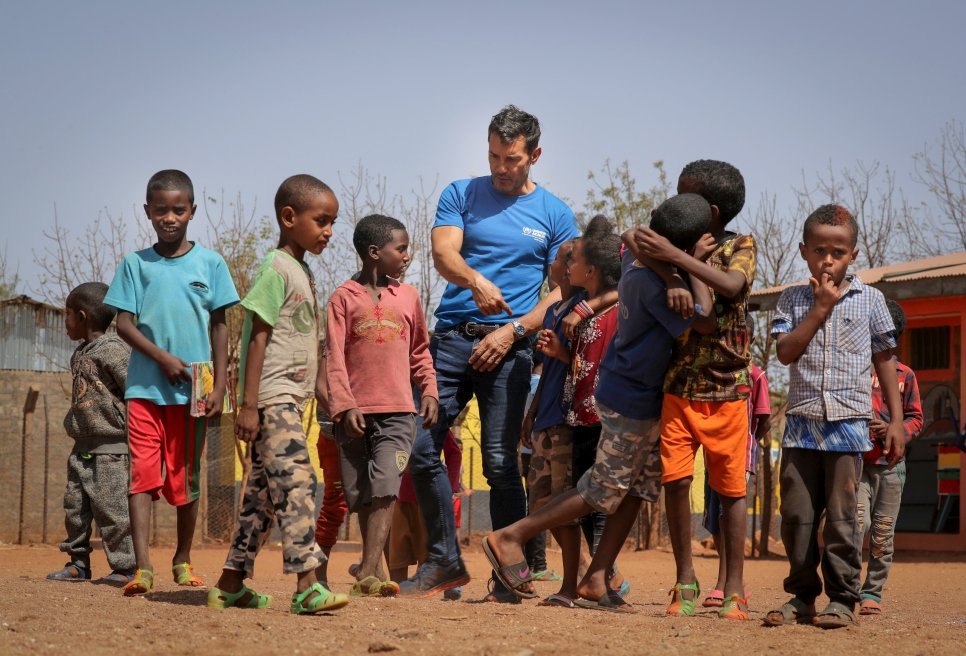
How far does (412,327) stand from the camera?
16.8 ft

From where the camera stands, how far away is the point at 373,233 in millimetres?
5047

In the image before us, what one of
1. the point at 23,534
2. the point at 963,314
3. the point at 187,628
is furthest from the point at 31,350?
the point at 187,628

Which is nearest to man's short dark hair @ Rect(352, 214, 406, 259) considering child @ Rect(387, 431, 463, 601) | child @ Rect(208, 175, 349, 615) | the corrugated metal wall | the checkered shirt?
child @ Rect(208, 175, 349, 615)

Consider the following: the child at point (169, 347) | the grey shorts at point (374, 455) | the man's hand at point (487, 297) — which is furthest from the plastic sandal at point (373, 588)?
the man's hand at point (487, 297)

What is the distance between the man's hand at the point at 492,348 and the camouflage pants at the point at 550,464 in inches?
18.4

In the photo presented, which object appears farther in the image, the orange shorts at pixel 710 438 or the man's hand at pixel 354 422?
the man's hand at pixel 354 422

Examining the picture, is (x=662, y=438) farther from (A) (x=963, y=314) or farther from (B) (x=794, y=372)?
(A) (x=963, y=314)

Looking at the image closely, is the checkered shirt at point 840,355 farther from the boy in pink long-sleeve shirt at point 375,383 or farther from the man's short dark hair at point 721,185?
the boy in pink long-sleeve shirt at point 375,383

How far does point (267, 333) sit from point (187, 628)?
125 cm

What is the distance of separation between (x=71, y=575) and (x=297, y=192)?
298 cm

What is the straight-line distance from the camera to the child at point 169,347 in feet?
15.5

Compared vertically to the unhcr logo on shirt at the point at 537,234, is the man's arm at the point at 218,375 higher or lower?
lower

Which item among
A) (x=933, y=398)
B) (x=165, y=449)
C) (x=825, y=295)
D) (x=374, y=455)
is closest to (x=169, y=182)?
(x=165, y=449)

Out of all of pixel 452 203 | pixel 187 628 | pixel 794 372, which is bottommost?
pixel 187 628
